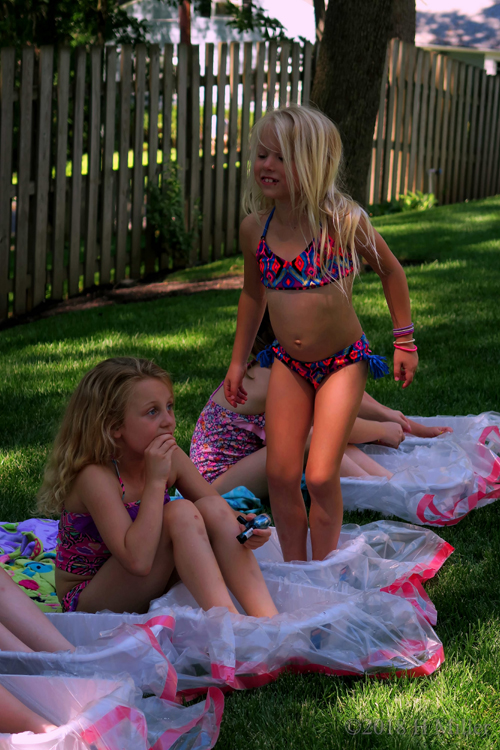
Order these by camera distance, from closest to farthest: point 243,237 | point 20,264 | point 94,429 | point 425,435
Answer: point 94,429
point 243,237
point 425,435
point 20,264

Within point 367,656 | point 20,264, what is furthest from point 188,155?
point 367,656

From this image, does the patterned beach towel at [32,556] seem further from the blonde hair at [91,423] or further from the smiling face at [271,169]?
the smiling face at [271,169]

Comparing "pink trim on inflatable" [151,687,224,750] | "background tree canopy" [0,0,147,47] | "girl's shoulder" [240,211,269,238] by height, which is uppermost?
"background tree canopy" [0,0,147,47]

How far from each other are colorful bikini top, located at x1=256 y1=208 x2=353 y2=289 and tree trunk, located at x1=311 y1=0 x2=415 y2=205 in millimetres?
4745

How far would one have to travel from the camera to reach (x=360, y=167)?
25.5ft

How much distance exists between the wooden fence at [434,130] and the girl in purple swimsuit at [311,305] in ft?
27.9

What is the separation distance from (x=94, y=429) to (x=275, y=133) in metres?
1.12

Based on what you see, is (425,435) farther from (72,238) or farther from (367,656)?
(72,238)

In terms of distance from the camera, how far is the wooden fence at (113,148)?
6875 mm

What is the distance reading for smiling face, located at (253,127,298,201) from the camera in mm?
2650

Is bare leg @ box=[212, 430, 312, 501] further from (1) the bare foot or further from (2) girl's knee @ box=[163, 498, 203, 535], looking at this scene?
(2) girl's knee @ box=[163, 498, 203, 535]

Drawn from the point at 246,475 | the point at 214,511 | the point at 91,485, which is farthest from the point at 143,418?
the point at 246,475

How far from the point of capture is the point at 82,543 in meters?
2.50

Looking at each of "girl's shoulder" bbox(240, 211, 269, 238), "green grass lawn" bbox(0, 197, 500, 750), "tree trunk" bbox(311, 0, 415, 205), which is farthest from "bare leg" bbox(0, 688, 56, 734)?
"tree trunk" bbox(311, 0, 415, 205)
